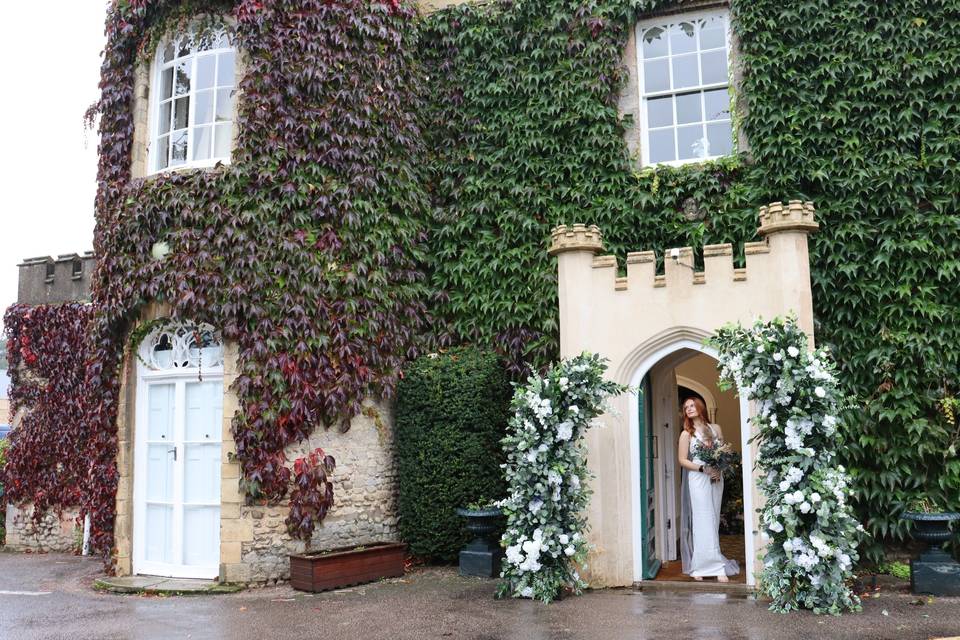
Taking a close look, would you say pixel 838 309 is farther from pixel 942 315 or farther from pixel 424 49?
pixel 424 49

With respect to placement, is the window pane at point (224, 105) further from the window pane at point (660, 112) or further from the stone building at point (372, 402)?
the window pane at point (660, 112)

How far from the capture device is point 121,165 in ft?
32.6

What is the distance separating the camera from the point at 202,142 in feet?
32.1

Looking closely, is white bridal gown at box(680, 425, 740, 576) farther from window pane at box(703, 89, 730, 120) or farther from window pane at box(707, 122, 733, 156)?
window pane at box(703, 89, 730, 120)

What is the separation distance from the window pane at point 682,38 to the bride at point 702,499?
4414 millimetres

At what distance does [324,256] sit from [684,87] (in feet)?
15.7

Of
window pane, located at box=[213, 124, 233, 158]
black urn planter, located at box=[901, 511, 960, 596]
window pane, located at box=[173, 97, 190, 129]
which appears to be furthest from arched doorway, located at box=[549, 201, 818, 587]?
window pane, located at box=[173, 97, 190, 129]

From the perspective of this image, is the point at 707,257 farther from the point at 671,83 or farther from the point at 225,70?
the point at 225,70

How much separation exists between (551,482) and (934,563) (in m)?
3.47

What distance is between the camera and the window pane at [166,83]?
1018 centimetres

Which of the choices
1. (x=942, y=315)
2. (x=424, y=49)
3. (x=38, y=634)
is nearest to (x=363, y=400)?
(x=38, y=634)

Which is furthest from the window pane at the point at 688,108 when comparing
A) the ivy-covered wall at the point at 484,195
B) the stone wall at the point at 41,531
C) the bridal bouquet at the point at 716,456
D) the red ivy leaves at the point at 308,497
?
the stone wall at the point at 41,531

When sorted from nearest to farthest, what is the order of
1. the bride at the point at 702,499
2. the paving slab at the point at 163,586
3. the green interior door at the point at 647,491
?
the green interior door at the point at 647,491 → the bride at the point at 702,499 → the paving slab at the point at 163,586

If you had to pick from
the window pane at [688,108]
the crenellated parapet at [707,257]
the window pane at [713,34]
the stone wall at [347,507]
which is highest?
the window pane at [713,34]
